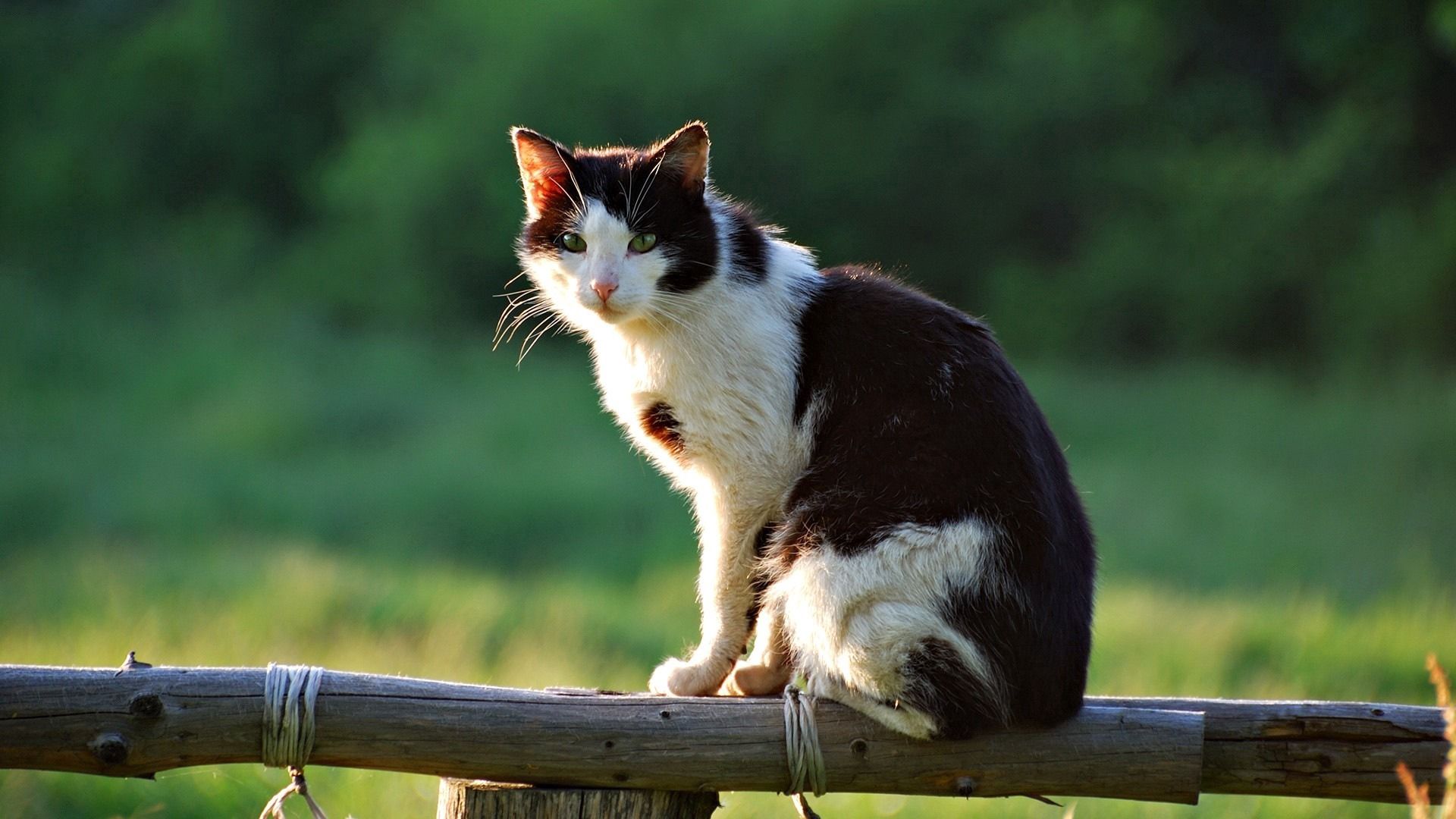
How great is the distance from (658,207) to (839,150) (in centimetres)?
1002

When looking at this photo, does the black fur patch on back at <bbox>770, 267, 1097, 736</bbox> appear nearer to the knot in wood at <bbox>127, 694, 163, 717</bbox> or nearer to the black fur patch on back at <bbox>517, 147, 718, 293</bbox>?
the black fur patch on back at <bbox>517, 147, 718, 293</bbox>

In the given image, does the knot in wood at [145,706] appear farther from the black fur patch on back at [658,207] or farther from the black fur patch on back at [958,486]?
the black fur patch on back at [658,207]

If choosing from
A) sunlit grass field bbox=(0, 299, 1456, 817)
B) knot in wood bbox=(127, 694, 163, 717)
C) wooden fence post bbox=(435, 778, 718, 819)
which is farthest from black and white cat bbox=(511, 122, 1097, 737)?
sunlit grass field bbox=(0, 299, 1456, 817)

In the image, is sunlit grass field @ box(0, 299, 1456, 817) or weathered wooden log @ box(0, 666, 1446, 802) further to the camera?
sunlit grass field @ box(0, 299, 1456, 817)

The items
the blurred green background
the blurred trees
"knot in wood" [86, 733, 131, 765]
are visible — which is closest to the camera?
"knot in wood" [86, 733, 131, 765]

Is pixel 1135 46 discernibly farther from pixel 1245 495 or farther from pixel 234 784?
pixel 234 784

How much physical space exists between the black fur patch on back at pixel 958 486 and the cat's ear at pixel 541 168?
784 millimetres

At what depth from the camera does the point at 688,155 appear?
3035 mm

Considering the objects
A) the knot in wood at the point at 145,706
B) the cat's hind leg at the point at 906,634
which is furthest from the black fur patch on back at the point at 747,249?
the knot in wood at the point at 145,706

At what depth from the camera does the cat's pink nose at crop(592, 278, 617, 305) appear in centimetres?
292

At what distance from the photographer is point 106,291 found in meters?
13.2

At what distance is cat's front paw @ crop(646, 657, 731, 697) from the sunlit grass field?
199 cm

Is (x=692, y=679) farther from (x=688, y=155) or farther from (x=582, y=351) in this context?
(x=582, y=351)

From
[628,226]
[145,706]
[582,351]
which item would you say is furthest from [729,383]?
[582,351]
